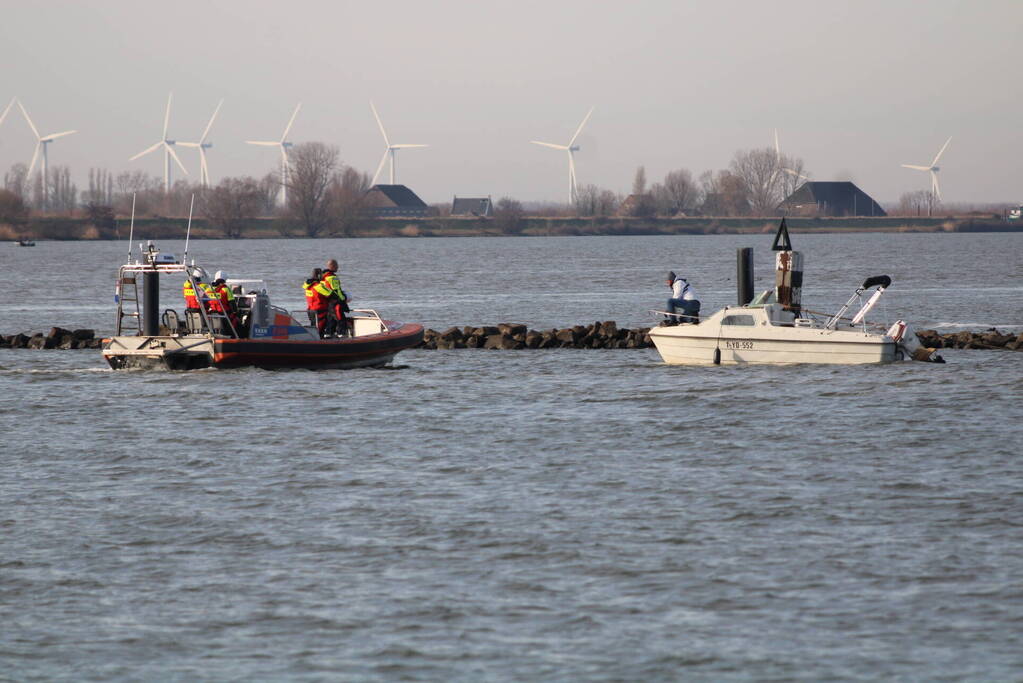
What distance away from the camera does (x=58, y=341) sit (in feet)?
121

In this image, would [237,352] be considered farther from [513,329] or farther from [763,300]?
[513,329]

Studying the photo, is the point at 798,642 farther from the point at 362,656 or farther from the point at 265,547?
the point at 265,547

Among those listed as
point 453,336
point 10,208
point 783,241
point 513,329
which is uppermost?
point 10,208

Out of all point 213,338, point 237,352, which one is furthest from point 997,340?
point 213,338

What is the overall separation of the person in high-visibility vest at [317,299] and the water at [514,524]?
3.53 ft

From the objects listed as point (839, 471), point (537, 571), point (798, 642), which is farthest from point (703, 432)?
point (798, 642)

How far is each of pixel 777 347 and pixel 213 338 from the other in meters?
10.5

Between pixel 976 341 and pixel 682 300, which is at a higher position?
pixel 682 300

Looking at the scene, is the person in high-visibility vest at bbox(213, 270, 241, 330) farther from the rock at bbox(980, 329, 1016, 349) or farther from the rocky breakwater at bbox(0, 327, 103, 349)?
the rock at bbox(980, 329, 1016, 349)

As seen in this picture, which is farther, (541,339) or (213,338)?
(541,339)

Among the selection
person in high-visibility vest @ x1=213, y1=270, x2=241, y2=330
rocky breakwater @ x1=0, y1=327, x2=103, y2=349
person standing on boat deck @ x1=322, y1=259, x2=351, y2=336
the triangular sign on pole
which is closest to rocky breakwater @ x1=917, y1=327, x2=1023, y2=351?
the triangular sign on pole

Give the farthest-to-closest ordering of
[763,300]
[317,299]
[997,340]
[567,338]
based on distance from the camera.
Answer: [567,338] < [997,340] < [763,300] < [317,299]

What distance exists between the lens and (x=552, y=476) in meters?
17.6

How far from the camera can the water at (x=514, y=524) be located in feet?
34.9
